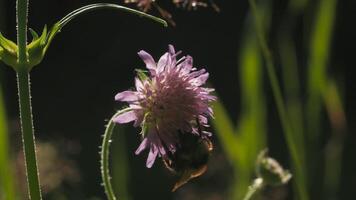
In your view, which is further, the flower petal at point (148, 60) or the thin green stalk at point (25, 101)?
the flower petal at point (148, 60)

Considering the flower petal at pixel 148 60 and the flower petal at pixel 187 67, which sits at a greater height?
the flower petal at pixel 148 60

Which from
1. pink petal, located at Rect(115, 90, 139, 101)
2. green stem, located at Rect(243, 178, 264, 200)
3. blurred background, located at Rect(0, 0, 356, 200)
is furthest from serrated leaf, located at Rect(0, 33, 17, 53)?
blurred background, located at Rect(0, 0, 356, 200)

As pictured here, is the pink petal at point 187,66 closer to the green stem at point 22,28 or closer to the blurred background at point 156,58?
the green stem at point 22,28

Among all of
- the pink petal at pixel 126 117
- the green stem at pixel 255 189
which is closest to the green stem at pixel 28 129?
the pink petal at pixel 126 117

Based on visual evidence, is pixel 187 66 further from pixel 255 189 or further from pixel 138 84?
pixel 255 189

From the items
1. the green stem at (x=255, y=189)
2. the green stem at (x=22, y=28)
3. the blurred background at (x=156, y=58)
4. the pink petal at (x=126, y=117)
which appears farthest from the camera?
the blurred background at (x=156, y=58)

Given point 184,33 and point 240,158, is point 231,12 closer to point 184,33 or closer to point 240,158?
point 184,33

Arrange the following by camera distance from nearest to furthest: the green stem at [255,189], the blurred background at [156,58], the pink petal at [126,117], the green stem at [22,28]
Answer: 1. the green stem at [22,28]
2. the pink petal at [126,117]
3. the green stem at [255,189]
4. the blurred background at [156,58]

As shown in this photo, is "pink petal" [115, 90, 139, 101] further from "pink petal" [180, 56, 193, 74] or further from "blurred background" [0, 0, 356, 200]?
"blurred background" [0, 0, 356, 200]

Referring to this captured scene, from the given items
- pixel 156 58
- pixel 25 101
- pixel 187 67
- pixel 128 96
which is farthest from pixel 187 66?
pixel 156 58
